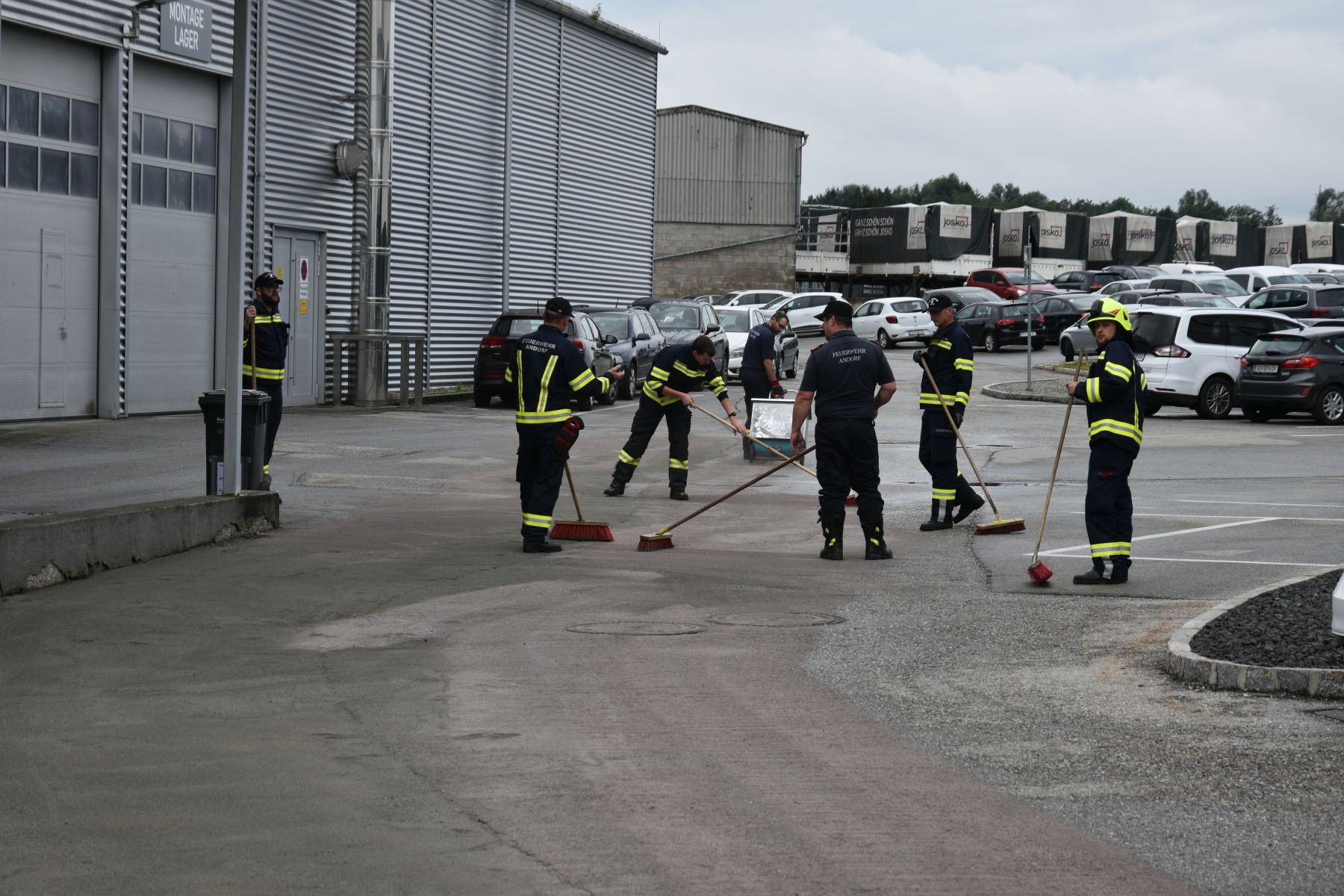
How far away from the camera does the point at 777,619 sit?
31.2ft

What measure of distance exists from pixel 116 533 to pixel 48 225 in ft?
37.6

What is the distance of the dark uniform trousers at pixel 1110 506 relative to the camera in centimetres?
1087

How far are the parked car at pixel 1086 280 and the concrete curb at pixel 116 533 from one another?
43.1 m

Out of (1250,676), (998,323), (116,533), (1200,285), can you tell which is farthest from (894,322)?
(1250,676)

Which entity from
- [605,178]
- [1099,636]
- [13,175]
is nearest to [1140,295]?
[605,178]

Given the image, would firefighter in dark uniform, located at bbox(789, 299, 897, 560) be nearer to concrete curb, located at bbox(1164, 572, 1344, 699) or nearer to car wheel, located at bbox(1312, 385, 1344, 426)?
concrete curb, located at bbox(1164, 572, 1344, 699)

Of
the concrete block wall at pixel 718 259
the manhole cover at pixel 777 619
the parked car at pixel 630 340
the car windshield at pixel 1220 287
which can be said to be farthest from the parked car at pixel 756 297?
the manhole cover at pixel 777 619

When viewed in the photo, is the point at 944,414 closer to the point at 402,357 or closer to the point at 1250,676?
the point at 1250,676

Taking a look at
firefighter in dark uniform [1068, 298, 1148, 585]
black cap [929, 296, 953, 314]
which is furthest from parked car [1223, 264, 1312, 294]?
firefighter in dark uniform [1068, 298, 1148, 585]

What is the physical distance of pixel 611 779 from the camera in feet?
19.5

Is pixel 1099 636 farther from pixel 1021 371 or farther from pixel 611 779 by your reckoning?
pixel 1021 371

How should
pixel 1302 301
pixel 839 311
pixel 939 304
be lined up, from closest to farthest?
pixel 839 311, pixel 939 304, pixel 1302 301

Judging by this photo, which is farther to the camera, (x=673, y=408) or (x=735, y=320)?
(x=735, y=320)

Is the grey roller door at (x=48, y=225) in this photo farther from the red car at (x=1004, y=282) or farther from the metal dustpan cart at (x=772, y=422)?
the red car at (x=1004, y=282)
